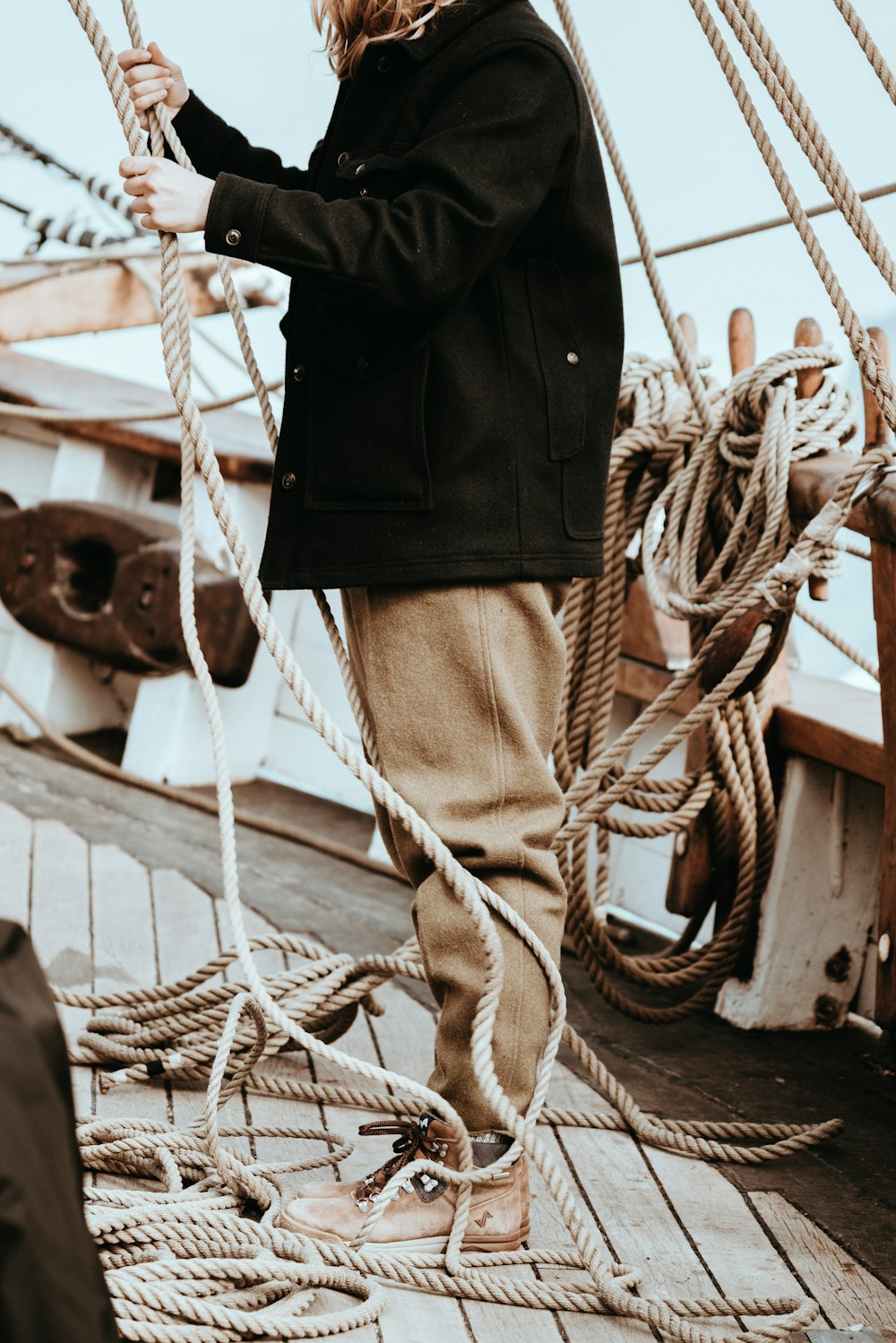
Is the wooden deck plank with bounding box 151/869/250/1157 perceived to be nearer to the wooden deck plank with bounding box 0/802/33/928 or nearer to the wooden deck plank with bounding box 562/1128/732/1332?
the wooden deck plank with bounding box 0/802/33/928

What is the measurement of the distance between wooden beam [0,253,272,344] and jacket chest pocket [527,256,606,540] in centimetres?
252

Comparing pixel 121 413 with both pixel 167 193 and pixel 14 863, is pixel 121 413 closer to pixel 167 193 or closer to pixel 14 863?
pixel 14 863

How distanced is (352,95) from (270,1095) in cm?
108

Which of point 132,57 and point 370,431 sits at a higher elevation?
point 132,57

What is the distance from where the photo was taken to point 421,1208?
1286 mm

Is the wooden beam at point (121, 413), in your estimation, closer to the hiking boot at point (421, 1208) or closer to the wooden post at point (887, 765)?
the wooden post at point (887, 765)

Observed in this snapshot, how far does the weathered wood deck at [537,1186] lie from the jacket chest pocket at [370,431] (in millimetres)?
690

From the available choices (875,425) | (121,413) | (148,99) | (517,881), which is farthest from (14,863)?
(875,425)

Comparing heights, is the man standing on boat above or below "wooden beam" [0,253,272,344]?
below

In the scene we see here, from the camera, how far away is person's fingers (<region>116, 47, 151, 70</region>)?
4.41 ft

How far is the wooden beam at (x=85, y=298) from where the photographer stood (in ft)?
11.9

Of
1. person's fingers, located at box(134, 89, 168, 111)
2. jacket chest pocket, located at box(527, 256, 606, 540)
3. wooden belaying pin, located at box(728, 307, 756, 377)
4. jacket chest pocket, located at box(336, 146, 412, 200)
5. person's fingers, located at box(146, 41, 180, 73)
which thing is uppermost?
wooden belaying pin, located at box(728, 307, 756, 377)

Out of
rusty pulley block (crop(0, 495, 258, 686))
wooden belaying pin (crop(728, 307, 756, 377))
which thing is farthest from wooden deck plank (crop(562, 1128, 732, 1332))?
rusty pulley block (crop(0, 495, 258, 686))

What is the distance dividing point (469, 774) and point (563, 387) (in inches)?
14.3
